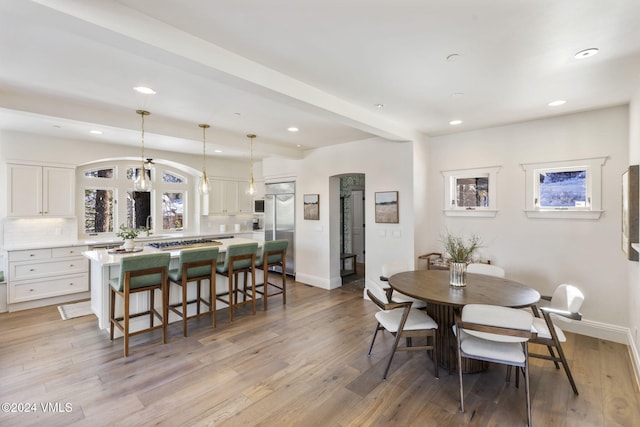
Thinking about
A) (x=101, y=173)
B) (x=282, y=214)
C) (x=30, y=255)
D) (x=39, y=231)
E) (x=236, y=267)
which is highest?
(x=101, y=173)

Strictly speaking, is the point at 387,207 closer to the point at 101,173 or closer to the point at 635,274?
the point at 635,274

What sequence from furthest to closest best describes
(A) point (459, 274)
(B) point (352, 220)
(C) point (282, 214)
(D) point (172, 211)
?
1. (B) point (352, 220)
2. (D) point (172, 211)
3. (C) point (282, 214)
4. (A) point (459, 274)

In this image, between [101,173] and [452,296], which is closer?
[452,296]

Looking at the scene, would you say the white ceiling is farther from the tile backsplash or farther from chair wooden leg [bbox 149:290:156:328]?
chair wooden leg [bbox 149:290:156:328]

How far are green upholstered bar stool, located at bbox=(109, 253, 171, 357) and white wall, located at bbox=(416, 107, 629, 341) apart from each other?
3.39 m

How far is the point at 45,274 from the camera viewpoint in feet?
14.9

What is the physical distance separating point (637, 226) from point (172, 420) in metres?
3.97

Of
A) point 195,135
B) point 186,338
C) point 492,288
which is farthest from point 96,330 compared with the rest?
point 492,288

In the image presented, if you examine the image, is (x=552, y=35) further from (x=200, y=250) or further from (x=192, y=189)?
(x=192, y=189)

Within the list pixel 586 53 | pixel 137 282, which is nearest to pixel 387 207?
pixel 586 53

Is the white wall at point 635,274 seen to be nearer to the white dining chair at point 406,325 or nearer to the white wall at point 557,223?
the white wall at point 557,223

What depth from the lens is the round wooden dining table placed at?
2.43m

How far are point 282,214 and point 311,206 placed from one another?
35.5 inches

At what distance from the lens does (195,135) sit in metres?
4.27
